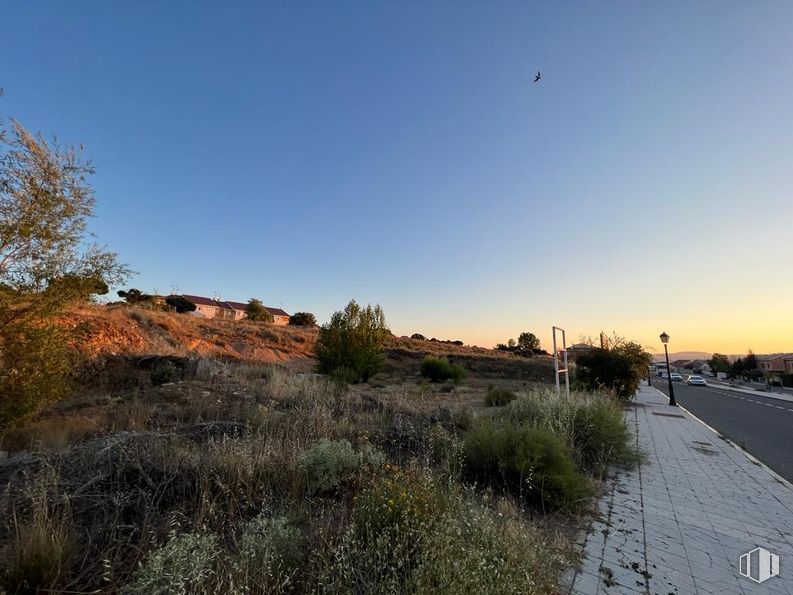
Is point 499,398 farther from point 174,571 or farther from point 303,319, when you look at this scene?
point 303,319

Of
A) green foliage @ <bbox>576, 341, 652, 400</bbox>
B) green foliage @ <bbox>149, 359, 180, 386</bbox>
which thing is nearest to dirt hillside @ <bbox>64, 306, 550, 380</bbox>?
green foliage @ <bbox>149, 359, 180, 386</bbox>

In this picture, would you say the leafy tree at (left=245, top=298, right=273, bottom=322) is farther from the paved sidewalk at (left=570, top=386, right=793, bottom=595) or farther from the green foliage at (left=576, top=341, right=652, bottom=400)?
the paved sidewalk at (left=570, top=386, right=793, bottom=595)

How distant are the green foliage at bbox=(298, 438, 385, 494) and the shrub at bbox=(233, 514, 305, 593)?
40.2 inches

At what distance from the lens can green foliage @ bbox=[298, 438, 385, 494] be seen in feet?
12.8

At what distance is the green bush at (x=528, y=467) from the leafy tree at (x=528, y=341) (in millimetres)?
70926

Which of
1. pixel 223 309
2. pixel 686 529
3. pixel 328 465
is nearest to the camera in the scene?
pixel 328 465

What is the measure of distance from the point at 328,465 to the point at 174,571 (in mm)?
2080

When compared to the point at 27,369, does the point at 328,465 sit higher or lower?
lower

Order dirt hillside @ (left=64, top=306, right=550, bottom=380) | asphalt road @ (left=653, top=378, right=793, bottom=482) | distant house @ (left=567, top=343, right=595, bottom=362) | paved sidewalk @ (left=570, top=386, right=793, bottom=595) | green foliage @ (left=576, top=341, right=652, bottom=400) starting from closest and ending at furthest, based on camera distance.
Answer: paved sidewalk @ (left=570, top=386, right=793, bottom=595) → asphalt road @ (left=653, top=378, right=793, bottom=482) → dirt hillside @ (left=64, top=306, right=550, bottom=380) → green foliage @ (left=576, top=341, right=652, bottom=400) → distant house @ (left=567, top=343, right=595, bottom=362)

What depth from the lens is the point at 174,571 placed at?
200 cm

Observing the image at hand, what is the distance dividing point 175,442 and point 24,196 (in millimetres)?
4676

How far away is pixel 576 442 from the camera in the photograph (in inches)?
272

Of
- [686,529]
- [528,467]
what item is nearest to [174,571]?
[528,467]

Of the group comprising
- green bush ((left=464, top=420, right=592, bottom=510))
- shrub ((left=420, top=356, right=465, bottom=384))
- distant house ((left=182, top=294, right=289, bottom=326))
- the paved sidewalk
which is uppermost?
distant house ((left=182, top=294, right=289, bottom=326))
